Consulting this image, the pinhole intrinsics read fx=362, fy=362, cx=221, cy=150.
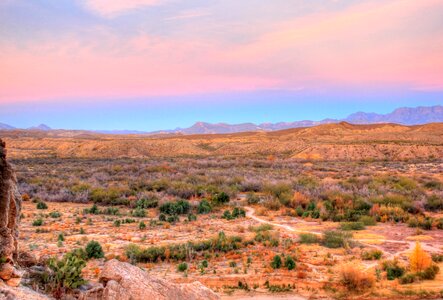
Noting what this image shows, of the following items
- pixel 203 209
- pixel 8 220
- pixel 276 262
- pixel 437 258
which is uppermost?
pixel 8 220

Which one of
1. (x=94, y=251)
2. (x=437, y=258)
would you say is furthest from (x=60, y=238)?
(x=437, y=258)

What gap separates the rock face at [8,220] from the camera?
484 cm

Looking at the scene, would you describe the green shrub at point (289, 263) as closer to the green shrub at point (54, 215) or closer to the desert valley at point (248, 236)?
the desert valley at point (248, 236)

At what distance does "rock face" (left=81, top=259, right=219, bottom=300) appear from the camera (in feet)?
17.6

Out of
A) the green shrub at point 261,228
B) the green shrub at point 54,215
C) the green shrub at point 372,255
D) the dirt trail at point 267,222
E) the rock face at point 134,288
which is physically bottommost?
the dirt trail at point 267,222

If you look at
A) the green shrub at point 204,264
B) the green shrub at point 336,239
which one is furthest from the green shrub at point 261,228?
the green shrub at point 204,264

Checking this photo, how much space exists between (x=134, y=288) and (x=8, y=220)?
2135 millimetres

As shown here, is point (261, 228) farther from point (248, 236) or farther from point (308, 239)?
point (308, 239)

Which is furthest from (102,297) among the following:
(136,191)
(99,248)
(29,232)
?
(136,191)

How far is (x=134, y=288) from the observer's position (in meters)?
5.49

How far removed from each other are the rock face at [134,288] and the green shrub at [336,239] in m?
7.08

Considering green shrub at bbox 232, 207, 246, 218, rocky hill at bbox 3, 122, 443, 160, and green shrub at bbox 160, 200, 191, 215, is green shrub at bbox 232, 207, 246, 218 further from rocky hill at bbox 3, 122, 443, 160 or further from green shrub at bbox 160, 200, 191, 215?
rocky hill at bbox 3, 122, 443, 160

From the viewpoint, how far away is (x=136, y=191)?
2377cm

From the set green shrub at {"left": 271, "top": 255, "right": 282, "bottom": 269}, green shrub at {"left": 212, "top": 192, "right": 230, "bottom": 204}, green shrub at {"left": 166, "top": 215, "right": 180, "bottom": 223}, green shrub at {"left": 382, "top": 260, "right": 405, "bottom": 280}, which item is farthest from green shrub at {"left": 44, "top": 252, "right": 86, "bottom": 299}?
green shrub at {"left": 212, "top": 192, "right": 230, "bottom": 204}
